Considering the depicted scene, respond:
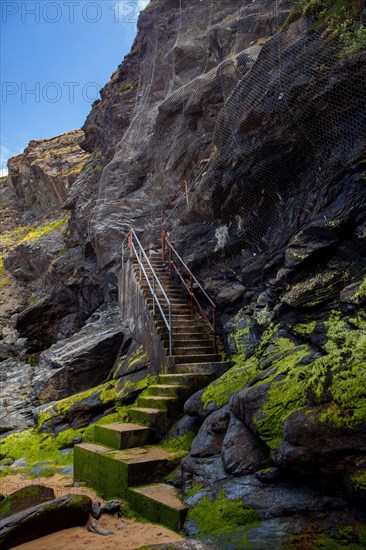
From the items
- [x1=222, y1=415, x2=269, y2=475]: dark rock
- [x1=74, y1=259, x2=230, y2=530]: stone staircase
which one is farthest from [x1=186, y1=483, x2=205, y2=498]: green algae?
[x1=222, y1=415, x2=269, y2=475]: dark rock

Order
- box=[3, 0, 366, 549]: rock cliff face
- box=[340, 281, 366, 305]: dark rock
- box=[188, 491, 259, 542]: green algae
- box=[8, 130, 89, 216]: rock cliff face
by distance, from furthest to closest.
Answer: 1. box=[8, 130, 89, 216]: rock cliff face
2. box=[340, 281, 366, 305]: dark rock
3. box=[188, 491, 259, 542]: green algae
4. box=[3, 0, 366, 549]: rock cliff face

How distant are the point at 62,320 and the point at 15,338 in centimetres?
204

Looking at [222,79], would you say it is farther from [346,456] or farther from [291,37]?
[346,456]

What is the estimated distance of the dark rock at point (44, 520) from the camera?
4.12m

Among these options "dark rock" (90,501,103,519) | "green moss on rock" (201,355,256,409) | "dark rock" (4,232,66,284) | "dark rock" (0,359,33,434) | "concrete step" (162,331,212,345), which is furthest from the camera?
"dark rock" (4,232,66,284)

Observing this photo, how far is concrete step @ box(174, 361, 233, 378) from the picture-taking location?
7.28 meters

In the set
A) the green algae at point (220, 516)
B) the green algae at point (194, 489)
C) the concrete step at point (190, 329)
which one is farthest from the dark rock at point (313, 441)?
the concrete step at point (190, 329)

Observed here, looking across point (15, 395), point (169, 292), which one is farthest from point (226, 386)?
point (15, 395)

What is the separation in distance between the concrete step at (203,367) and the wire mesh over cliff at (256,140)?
7.99 ft

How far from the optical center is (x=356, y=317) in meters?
5.14

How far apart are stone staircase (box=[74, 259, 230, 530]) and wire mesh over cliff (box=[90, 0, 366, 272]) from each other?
2.10 meters

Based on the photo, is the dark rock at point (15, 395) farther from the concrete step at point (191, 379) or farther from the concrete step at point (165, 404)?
the concrete step at point (191, 379)

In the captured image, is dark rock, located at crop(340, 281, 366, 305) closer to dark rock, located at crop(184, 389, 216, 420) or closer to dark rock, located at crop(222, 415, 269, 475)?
dark rock, located at crop(222, 415, 269, 475)

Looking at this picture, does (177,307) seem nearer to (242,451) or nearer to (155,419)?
(155,419)
